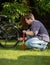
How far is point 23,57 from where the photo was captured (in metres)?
9.44

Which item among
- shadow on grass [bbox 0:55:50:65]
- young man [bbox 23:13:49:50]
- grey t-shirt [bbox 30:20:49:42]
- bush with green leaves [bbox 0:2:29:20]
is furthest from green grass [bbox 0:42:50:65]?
bush with green leaves [bbox 0:2:29:20]

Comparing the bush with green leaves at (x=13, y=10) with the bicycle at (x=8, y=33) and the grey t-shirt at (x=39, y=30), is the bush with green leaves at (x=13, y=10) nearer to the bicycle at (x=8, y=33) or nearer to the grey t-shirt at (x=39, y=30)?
the bicycle at (x=8, y=33)

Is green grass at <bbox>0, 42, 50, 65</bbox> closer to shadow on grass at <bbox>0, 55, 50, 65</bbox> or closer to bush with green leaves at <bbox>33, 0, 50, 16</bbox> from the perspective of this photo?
shadow on grass at <bbox>0, 55, 50, 65</bbox>

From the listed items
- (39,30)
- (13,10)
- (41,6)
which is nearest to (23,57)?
(39,30)

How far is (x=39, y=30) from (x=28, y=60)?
66.8 inches

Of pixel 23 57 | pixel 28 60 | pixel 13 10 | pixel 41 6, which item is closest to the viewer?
pixel 28 60

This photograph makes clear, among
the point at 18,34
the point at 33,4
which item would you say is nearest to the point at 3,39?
the point at 18,34

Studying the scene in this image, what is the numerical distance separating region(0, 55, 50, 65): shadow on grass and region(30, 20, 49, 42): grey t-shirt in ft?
3.17

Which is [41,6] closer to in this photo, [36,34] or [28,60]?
[36,34]

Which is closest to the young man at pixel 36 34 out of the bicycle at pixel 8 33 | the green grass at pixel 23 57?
the green grass at pixel 23 57

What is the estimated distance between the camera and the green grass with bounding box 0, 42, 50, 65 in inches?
342

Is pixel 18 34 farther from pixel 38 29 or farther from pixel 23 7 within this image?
pixel 23 7

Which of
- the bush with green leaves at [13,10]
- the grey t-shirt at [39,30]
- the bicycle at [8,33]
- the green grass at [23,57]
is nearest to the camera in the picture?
the green grass at [23,57]

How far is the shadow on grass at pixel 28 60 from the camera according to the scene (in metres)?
8.58
